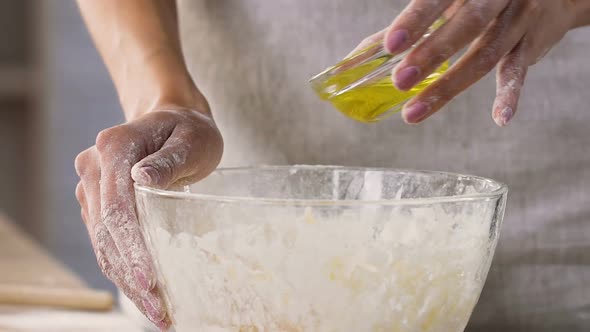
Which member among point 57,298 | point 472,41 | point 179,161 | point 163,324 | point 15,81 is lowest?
point 15,81

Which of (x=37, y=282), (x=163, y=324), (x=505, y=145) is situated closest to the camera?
(x=163, y=324)

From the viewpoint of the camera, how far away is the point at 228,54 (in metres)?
1.08

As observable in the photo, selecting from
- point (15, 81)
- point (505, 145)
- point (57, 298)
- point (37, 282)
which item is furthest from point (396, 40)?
point (15, 81)

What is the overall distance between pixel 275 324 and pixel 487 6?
278 mm

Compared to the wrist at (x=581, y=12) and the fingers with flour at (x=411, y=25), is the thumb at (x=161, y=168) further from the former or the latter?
the wrist at (x=581, y=12)

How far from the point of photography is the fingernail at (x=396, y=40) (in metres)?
0.56

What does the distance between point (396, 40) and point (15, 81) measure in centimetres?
279

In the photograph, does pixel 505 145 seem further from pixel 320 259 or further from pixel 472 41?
pixel 320 259

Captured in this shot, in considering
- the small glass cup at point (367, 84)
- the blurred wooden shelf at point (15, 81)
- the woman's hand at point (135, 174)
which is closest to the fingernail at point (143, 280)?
the woman's hand at point (135, 174)

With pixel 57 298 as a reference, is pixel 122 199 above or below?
above

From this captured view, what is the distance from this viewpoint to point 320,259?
51cm

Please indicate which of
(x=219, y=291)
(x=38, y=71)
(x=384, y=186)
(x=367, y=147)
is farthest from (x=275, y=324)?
(x=38, y=71)

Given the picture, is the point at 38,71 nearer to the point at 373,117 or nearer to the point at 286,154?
the point at 286,154

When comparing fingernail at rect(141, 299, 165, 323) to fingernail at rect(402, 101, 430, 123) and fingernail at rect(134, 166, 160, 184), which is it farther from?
fingernail at rect(402, 101, 430, 123)
